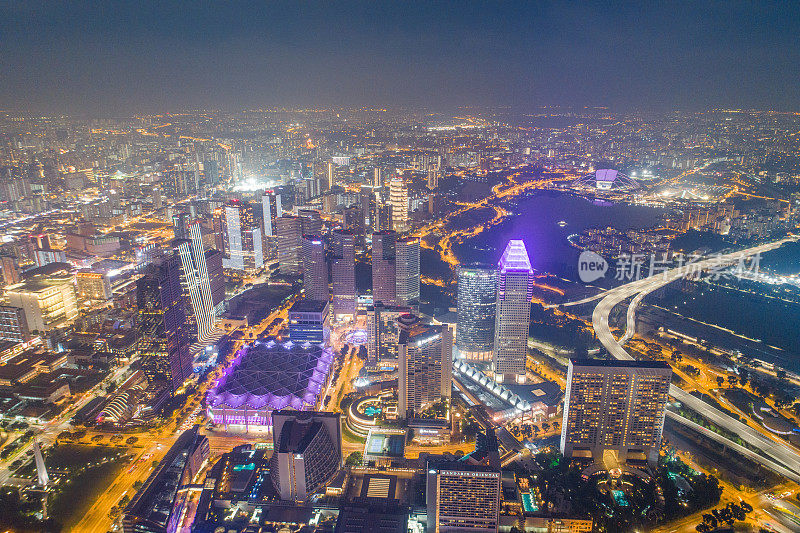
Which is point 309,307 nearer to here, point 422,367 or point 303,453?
point 422,367

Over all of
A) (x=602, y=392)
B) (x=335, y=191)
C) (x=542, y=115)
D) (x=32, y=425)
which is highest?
(x=542, y=115)

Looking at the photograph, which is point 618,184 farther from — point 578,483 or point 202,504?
point 202,504

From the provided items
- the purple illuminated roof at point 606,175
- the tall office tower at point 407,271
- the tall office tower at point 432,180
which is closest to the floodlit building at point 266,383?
the tall office tower at point 407,271

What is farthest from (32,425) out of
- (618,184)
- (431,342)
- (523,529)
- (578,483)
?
(618,184)

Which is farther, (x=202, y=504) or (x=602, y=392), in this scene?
(x=602, y=392)

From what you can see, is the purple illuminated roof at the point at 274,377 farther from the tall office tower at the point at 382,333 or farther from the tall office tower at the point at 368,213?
the tall office tower at the point at 368,213
